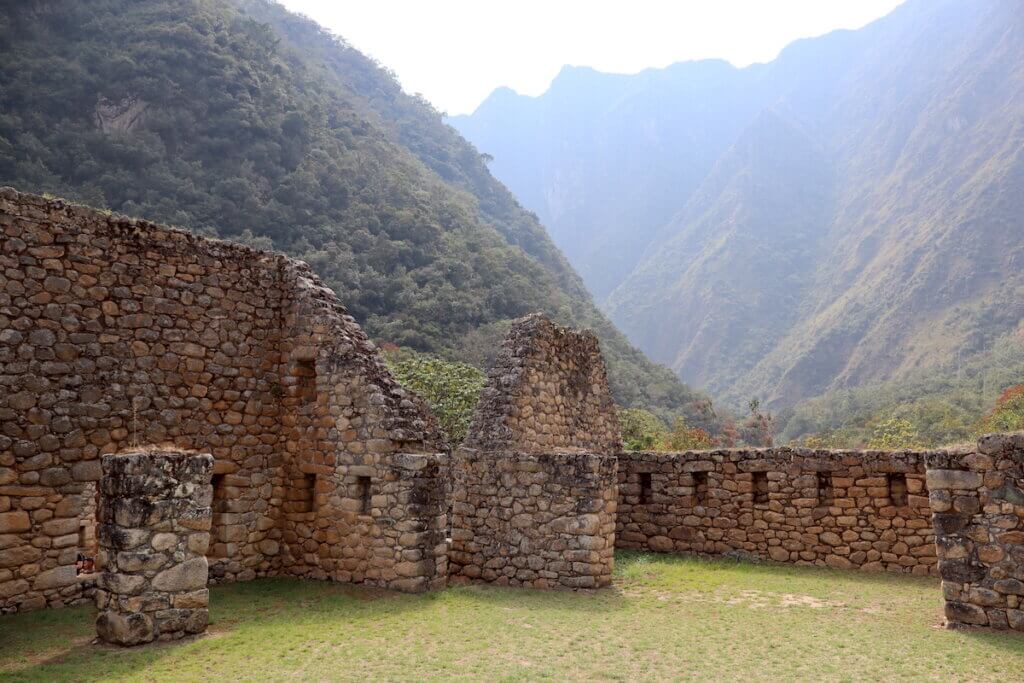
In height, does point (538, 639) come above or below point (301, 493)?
below

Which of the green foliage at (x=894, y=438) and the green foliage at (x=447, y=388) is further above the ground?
the green foliage at (x=447, y=388)

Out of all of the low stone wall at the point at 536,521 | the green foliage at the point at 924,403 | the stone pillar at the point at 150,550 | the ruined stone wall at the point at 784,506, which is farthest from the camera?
the green foliage at the point at 924,403

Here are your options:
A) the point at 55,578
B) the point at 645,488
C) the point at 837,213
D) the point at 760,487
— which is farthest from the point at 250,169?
the point at 837,213

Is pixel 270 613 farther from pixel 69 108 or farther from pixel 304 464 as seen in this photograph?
pixel 69 108

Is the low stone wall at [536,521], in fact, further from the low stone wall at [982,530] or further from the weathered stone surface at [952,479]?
the low stone wall at [982,530]

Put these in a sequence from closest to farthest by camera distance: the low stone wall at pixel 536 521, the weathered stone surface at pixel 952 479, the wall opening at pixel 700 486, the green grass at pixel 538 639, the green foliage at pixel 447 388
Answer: the green grass at pixel 538 639
the weathered stone surface at pixel 952 479
the low stone wall at pixel 536 521
the wall opening at pixel 700 486
the green foliage at pixel 447 388

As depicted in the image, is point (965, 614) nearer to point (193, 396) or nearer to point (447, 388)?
point (193, 396)

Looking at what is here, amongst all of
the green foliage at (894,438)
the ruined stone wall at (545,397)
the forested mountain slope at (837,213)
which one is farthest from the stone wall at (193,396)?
the forested mountain slope at (837,213)

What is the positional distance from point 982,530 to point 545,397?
7255 millimetres

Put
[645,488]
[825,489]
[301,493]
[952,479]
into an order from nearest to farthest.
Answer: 1. [952,479]
2. [301,493]
3. [825,489]
4. [645,488]

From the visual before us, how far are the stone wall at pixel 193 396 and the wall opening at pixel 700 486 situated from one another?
5715 mm

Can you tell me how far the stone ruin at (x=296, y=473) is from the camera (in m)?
7.64

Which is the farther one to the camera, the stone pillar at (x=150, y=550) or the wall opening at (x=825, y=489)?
the wall opening at (x=825, y=489)

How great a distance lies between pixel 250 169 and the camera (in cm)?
5412
